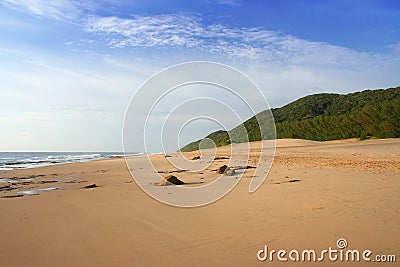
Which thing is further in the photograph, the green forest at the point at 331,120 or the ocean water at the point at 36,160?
the green forest at the point at 331,120

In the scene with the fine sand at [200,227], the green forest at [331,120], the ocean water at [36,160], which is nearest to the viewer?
the fine sand at [200,227]

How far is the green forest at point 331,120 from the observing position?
43.5 meters

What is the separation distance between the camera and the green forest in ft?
143

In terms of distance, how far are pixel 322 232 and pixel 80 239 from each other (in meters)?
4.04

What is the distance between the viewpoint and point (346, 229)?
539 centimetres

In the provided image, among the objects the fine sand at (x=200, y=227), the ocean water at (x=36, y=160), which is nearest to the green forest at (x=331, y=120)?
the ocean water at (x=36, y=160)

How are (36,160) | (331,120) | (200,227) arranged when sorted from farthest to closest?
(331,120) < (36,160) < (200,227)

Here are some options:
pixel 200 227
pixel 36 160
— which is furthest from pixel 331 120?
pixel 200 227

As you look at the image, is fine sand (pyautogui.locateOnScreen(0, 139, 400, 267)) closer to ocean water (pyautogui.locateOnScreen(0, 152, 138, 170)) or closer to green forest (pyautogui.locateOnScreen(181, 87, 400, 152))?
green forest (pyautogui.locateOnScreen(181, 87, 400, 152))

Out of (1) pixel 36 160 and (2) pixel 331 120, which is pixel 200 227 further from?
(2) pixel 331 120

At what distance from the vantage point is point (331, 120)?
52.2 meters

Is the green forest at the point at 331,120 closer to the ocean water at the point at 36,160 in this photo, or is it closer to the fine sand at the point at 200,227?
the ocean water at the point at 36,160

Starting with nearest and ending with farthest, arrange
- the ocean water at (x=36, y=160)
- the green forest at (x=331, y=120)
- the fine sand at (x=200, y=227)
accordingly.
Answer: the fine sand at (x=200, y=227) < the ocean water at (x=36, y=160) < the green forest at (x=331, y=120)

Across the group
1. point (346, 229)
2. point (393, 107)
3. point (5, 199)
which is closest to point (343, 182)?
point (346, 229)
